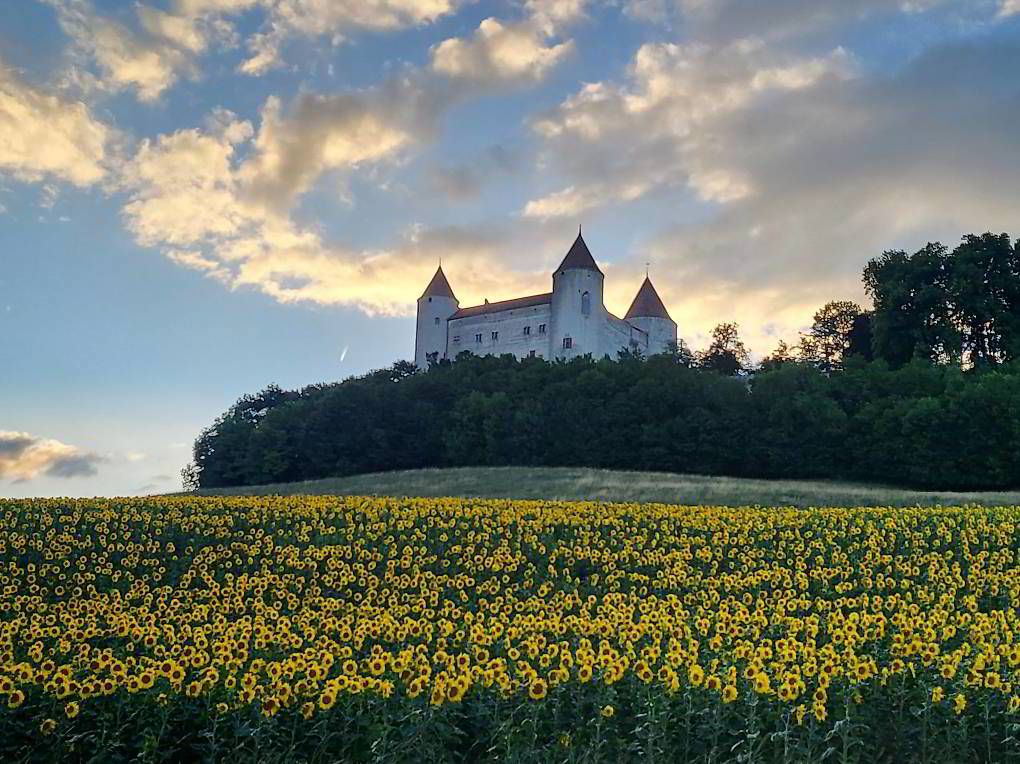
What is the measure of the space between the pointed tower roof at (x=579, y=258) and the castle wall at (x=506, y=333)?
467 centimetres

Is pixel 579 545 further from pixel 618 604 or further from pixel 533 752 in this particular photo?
pixel 533 752

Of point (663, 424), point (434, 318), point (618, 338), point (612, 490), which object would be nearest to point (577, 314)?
point (618, 338)

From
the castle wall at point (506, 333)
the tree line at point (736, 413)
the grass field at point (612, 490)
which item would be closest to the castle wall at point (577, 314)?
the castle wall at point (506, 333)

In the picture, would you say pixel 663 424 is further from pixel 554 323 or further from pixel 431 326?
pixel 431 326

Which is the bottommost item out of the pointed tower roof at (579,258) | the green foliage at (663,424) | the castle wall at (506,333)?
the green foliage at (663,424)

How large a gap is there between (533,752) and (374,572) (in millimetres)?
7319

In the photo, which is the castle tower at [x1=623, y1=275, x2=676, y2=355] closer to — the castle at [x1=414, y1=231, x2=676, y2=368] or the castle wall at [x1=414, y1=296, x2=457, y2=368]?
the castle at [x1=414, y1=231, x2=676, y2=368]

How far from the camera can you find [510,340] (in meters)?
84.3

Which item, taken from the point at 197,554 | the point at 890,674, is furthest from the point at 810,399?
the point at 890,674

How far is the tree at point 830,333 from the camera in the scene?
71.2m

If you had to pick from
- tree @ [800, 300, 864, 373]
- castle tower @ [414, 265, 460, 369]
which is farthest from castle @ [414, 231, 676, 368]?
tree @ [800, 300, 864, 373]

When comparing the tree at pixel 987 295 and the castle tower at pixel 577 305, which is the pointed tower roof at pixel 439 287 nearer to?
→ the castle tower at pixel 577 305

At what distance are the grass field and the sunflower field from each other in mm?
11011

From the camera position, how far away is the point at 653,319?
298 feet
